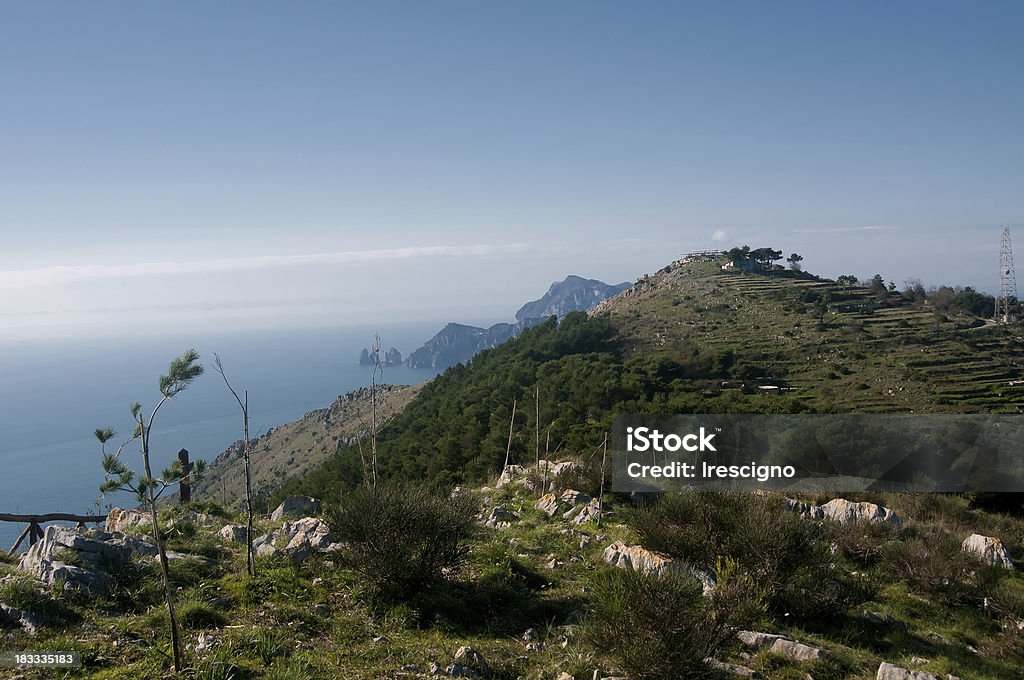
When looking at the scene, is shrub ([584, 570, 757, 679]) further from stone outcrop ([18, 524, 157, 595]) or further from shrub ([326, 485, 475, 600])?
stone outcrop ([18, 524, 157, 595])

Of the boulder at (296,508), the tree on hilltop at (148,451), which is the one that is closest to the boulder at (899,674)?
the tree on hilltop at (148,451)

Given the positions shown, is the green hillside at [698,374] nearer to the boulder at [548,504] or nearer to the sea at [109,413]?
the boulder at [548,504]

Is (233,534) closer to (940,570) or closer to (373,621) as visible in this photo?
(373,621)

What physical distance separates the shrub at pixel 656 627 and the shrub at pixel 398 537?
2.12 m

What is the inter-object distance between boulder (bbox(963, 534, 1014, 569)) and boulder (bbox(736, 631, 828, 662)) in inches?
199

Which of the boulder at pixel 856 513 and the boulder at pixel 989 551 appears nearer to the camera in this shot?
the boulder at pixel 989 551

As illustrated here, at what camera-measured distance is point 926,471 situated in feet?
62.9

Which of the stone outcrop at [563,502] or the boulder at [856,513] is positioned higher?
the stone outcrop at [563,502]

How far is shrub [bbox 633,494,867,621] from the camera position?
5.95 m

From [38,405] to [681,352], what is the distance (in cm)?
14355

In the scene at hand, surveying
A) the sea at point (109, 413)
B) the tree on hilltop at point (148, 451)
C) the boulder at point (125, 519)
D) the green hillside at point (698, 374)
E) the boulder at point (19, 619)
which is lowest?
the sea at point (109, 413)

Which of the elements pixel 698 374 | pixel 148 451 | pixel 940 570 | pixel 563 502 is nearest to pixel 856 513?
pixel 940 570

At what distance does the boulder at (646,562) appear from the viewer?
5.86 meters

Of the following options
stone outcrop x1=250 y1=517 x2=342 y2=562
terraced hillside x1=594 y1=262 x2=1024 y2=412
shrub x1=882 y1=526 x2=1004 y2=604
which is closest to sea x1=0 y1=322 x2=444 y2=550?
stone outcrop x1=250 y1=517 x2=342 y2=562
